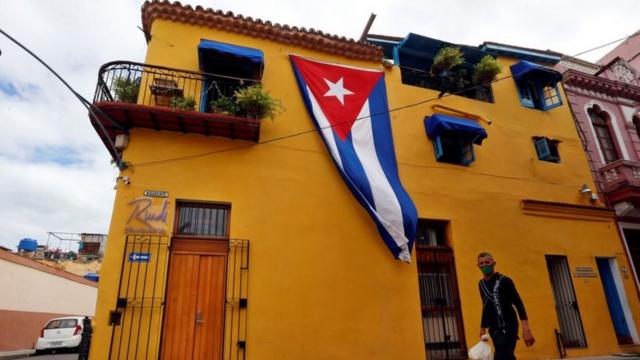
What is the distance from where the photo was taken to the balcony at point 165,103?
7051 mm

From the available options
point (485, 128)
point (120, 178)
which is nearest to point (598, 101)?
point (485, 128)

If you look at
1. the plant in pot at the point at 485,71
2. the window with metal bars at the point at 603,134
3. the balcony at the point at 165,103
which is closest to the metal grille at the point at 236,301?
the balcony at the point at 165,103

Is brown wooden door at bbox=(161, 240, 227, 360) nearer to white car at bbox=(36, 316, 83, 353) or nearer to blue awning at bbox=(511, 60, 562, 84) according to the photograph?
white car at bbox=(36, 316, 83, 353)

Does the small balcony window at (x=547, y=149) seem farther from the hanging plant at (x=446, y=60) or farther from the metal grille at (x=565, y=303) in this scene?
the hanging plant at (x=446, y=60)

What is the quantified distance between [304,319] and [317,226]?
1.83m

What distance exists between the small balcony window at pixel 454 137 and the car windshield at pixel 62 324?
1429cm

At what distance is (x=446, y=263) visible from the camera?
8781 millimetres

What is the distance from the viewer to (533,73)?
38.2 feet

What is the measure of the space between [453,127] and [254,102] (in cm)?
512

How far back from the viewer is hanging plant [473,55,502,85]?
426 inches

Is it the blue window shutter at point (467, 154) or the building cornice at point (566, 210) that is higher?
the blue window shutter at point (467, 154)

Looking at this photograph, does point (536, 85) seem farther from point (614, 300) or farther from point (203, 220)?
point (203, 220)

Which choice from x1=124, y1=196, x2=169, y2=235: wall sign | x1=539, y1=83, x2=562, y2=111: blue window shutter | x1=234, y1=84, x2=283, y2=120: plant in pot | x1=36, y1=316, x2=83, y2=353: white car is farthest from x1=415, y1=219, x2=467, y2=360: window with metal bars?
x1=36, y1=316, x2=83, y2=353: white car

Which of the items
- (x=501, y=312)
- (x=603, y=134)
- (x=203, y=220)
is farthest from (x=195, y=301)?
(x=603, y=134)
